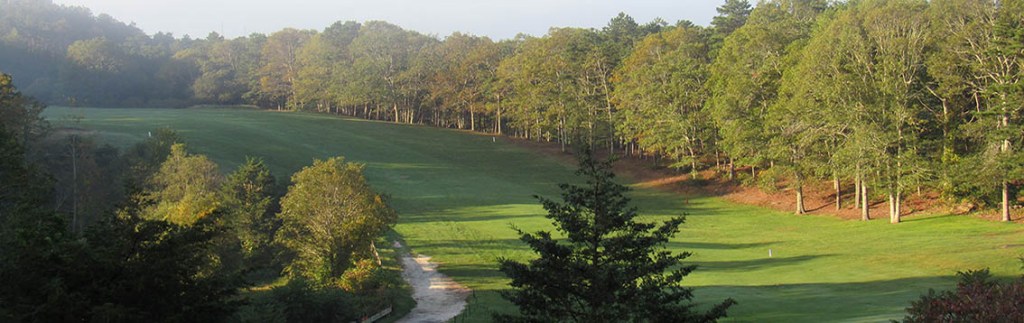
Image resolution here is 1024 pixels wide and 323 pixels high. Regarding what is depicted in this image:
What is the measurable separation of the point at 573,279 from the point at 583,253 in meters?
0.48

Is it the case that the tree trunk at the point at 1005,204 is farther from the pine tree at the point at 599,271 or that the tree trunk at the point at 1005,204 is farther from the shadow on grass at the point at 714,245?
the pine tree at the point at 599,271

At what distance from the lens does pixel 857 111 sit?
4397 centimetres

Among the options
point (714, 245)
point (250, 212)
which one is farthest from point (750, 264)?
point (250, 212)

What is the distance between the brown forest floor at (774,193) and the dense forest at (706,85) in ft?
2.59

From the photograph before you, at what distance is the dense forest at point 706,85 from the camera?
139 ft

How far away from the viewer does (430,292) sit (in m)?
32.2

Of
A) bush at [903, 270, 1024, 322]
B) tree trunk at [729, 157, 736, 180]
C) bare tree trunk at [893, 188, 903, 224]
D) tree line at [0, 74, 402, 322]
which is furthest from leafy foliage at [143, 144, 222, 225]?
tree trunk at [729, 157, 736, 180]

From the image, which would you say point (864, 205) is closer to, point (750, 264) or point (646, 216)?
point (646, 216)

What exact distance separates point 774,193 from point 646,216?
11.6 m

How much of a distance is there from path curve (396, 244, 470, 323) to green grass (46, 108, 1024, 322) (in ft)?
2.32

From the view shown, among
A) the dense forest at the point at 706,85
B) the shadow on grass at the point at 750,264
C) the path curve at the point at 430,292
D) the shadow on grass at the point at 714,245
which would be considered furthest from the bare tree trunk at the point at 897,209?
the path curve at the point at 430,292

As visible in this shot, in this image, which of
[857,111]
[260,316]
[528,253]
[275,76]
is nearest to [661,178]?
[857,111]

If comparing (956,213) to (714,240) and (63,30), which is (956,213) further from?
(63,30)

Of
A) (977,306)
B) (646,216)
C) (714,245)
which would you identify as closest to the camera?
(977,306)
